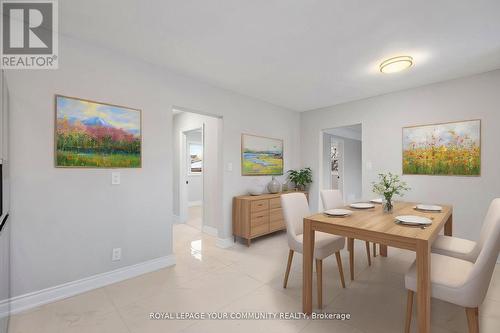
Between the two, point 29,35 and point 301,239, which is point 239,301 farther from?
point 29,35

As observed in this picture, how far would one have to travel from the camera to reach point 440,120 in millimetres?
3240

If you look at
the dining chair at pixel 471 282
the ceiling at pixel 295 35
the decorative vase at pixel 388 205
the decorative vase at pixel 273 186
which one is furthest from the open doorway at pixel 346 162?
the dining chair at pixel 471 282

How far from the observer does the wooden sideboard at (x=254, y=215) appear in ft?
11.2

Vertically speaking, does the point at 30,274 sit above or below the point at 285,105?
below

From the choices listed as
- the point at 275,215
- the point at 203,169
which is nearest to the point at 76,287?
the point at 203,169

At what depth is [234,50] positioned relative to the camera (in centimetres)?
238

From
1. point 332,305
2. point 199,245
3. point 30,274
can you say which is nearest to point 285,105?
point 199,245

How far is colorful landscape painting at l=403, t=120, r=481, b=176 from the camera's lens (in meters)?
2.99

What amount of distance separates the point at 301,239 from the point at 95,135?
231 cm

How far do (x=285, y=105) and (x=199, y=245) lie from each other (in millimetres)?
3029

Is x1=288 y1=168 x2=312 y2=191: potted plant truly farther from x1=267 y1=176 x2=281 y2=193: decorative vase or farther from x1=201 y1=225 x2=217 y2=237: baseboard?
x1=201 y1=225 x2=217 y2=237: baseboard

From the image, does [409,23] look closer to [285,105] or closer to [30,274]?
[285,105]

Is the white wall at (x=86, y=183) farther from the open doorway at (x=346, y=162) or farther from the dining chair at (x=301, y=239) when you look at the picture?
the open doorway at (x=346, y=162)

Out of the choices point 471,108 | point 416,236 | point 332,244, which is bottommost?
point 332,244
